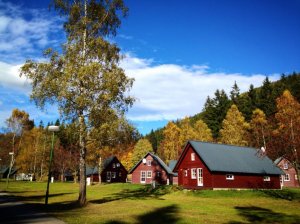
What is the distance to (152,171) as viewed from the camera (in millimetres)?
62156

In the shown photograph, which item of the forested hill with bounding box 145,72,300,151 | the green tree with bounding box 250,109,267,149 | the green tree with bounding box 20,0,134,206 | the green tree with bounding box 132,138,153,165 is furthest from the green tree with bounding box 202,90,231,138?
the green tree with bounding box 20,0,134,206

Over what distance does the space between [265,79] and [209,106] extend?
1731 cm

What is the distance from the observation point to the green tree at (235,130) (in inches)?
2554

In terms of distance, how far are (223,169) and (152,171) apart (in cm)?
2501

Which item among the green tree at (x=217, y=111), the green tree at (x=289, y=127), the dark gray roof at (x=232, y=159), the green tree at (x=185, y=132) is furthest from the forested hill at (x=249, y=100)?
the dark gray roof at (x=232, y=159)

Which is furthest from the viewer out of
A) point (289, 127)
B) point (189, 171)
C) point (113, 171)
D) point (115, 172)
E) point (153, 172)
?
point (113, 171)

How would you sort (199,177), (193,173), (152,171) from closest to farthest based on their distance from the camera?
1. (199,177)
2. (193,173)
3. (152,171)

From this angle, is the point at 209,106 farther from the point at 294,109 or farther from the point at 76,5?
the point at 76,5

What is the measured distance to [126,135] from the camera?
24.6 m

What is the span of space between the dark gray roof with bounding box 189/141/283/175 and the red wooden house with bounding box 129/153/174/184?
18299 millimetres

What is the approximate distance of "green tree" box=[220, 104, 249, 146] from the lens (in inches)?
2554

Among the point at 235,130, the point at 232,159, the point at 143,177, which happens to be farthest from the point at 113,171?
the point at 232,159

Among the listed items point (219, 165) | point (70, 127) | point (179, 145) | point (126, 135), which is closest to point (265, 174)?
point (219, 165)

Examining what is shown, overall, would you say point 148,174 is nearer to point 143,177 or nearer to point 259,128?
point 143,177
